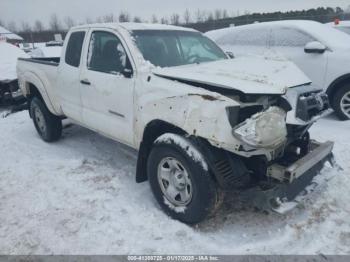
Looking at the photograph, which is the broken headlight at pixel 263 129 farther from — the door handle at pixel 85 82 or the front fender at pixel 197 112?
the door handle at pixel 85 82

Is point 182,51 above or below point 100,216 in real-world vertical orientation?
above

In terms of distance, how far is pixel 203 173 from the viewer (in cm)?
291

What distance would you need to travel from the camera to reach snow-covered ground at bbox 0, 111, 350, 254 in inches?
119

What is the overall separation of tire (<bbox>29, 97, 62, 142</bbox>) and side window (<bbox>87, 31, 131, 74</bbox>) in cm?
172

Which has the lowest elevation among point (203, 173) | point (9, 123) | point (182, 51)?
point (9, 123)

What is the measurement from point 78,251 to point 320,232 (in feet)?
7.37

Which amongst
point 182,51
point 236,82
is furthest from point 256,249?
point 182,51

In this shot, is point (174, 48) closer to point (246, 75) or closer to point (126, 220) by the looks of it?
Result: point (246, 75)

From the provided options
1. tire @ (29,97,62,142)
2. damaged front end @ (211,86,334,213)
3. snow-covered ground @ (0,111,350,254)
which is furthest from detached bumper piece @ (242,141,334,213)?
tire @ (29,97,62,142)

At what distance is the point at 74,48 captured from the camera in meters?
4.75

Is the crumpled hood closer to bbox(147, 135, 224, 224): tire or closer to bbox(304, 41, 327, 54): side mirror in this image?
bbox(147, 135, 224, 224): tire

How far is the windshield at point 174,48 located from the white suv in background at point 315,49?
74.7 inches

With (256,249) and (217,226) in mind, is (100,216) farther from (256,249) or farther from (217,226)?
(256,249)

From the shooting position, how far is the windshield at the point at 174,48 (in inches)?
150
